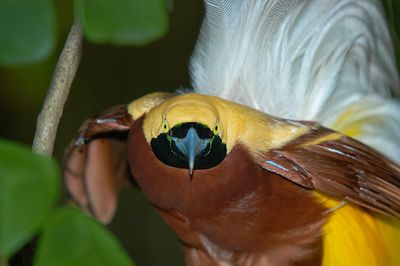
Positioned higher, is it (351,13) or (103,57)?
(351,13)

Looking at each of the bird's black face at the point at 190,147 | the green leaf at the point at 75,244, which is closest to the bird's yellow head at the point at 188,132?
the bird's black face at the point at 190,147

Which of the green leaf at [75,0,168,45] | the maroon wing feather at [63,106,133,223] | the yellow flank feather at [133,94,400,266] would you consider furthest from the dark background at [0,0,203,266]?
the green leaf at [75,0,168,45]

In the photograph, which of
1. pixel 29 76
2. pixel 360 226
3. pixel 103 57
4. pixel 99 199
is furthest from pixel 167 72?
pixel 360 226

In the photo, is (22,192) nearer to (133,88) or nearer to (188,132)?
(188,132)

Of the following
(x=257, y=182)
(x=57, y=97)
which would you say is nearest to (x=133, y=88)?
(x=257, y=182)

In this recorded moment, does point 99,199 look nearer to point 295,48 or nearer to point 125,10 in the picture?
point 295,48

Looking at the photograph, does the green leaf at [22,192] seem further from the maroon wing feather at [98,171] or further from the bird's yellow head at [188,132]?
the maroon wing feather at [98,171]
